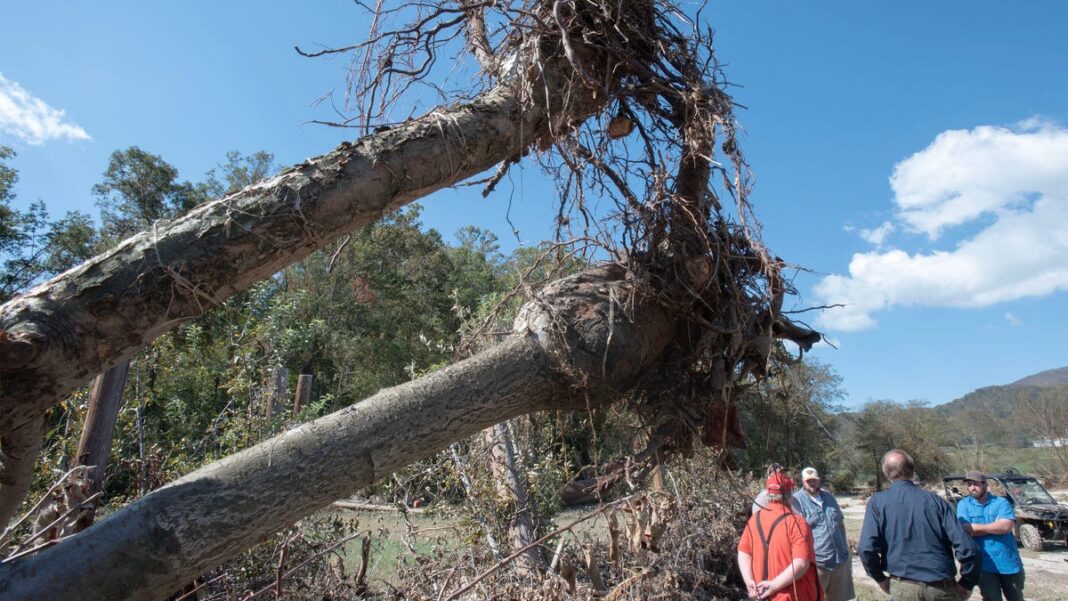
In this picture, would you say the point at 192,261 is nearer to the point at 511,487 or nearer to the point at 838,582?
the point at 511,487

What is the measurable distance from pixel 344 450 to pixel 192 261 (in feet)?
2.49

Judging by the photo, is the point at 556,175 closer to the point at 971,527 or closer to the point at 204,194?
the point at 971,527

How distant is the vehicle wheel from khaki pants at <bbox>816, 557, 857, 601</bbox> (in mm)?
9409

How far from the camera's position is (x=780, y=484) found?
4023 millimetres

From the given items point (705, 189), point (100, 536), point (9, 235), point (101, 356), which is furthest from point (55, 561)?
point (9, 235)

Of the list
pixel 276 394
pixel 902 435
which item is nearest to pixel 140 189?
pixel 276 394

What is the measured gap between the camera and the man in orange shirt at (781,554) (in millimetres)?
3885

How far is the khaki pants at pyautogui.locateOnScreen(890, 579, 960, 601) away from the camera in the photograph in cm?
421

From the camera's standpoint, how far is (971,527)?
17.1 ft

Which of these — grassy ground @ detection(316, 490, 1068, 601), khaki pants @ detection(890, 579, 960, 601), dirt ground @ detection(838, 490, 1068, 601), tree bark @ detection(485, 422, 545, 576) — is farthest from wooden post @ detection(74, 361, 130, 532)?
dirt ground @ detection(838, 490, 1068, 601)

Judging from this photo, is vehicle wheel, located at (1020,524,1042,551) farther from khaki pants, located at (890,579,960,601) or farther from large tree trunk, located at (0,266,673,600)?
large tree trunk, located at (0,266,673,600)

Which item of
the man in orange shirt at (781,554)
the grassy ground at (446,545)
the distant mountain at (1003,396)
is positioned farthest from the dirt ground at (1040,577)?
the distant mountain at (1003,396)

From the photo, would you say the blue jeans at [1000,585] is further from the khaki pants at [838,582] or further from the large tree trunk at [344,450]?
the large tree trunk at [344,450]

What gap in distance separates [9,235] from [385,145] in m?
25.5
